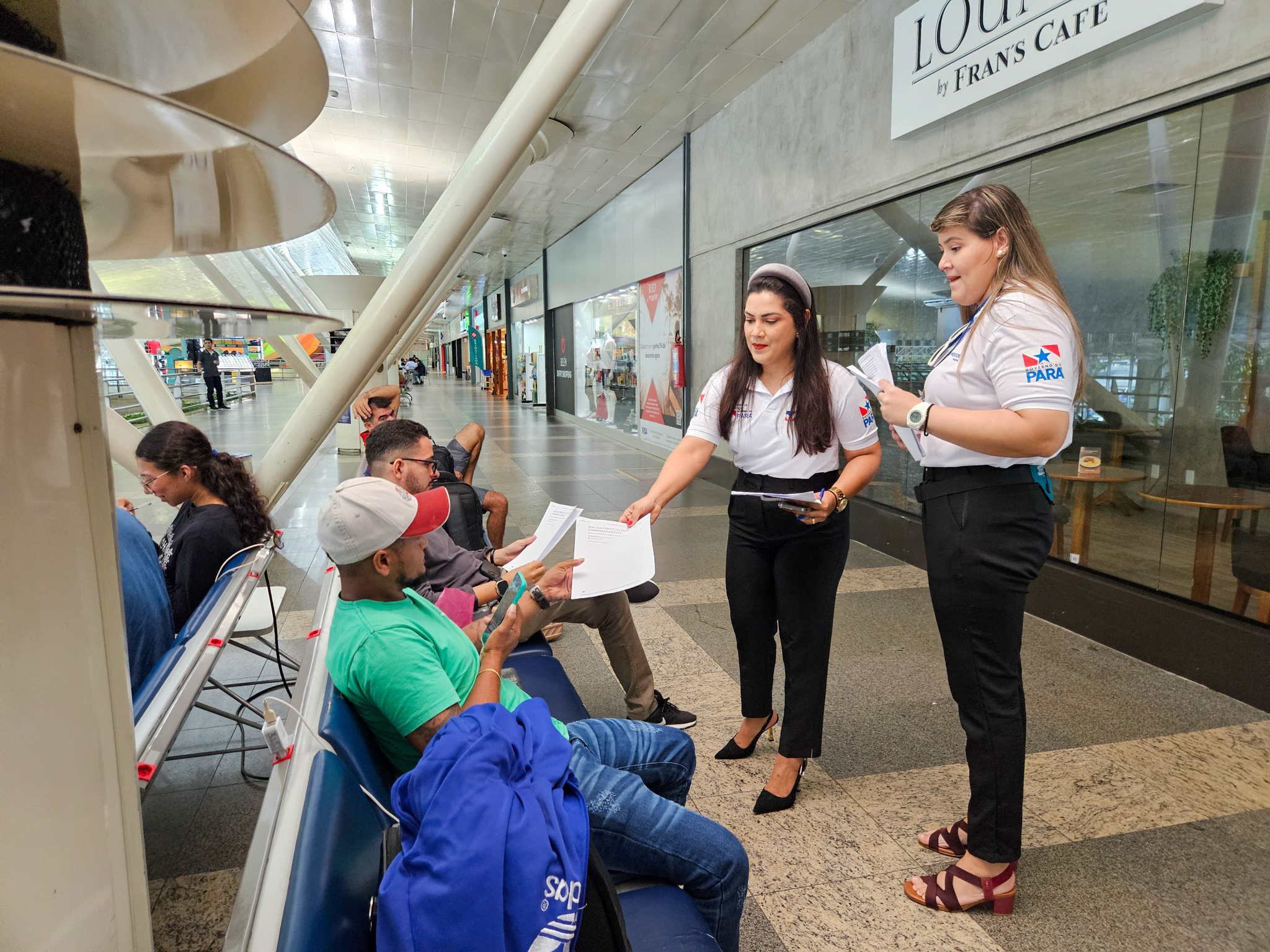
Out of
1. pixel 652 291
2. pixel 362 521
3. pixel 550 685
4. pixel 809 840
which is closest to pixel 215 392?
pixel 652 291

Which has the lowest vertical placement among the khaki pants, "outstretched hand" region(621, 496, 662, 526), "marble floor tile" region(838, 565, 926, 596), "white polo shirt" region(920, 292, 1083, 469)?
"marble floor tile" region(838, 565, 926, 596)

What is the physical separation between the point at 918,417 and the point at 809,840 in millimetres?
1555

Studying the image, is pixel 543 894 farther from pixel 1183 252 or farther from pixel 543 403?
pixel 543 403

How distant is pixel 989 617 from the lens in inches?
80.4

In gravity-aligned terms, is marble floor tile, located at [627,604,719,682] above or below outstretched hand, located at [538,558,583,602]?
below

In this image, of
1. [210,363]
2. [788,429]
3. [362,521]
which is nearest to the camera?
[362,521]

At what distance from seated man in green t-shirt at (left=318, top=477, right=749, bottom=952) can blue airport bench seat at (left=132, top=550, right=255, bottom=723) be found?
53cm

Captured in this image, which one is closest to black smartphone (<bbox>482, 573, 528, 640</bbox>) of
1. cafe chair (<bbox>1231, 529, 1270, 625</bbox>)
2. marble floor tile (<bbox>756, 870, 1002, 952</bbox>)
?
marble floor tile (<bbox>756, 870, 1002, 952</bbox>)

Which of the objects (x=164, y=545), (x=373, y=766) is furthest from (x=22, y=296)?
(x=164, y=545)

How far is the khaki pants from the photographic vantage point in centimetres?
319

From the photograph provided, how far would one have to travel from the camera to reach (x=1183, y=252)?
3994mm

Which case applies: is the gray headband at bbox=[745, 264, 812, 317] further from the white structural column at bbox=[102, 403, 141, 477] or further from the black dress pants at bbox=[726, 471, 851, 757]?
the white structural column at bbox=[102, 403, 141, 477]

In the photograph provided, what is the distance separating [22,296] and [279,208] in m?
0.31

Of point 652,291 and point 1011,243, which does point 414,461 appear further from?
point 652,291
